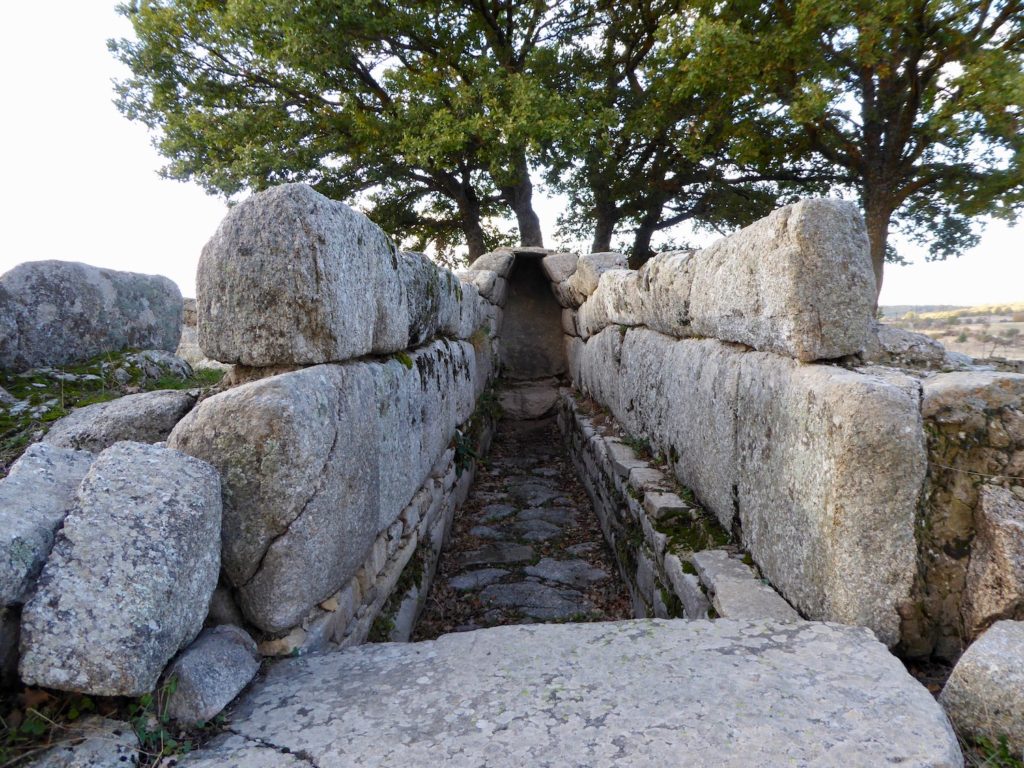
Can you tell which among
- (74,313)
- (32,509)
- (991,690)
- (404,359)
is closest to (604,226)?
(404,359)

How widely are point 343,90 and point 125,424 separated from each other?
1164cm

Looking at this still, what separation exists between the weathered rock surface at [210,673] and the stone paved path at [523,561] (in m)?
1.82

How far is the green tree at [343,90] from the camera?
1047 cm

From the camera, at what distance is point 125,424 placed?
7.70ft

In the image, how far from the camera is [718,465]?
3000 millimetres

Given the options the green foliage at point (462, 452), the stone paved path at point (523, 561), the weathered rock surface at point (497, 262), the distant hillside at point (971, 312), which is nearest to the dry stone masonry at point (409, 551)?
the stone paved path at point (523, 561)

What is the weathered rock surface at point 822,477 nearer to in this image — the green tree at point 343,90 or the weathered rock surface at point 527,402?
the weathered rock surface at point 527,402

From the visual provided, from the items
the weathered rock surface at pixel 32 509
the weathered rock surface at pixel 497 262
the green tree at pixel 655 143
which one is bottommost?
the weathered rock surface at pixel 32 509

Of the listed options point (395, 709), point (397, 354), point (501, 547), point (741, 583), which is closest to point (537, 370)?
point (501, 547)

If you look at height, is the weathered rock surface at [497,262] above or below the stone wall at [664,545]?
above

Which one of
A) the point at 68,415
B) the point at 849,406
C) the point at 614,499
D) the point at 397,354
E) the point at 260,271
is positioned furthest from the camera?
the point at 614,499

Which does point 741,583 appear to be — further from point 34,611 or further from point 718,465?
point 34,611

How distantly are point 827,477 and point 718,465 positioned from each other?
1050mm

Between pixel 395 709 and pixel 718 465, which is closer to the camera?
pixel 395 709
